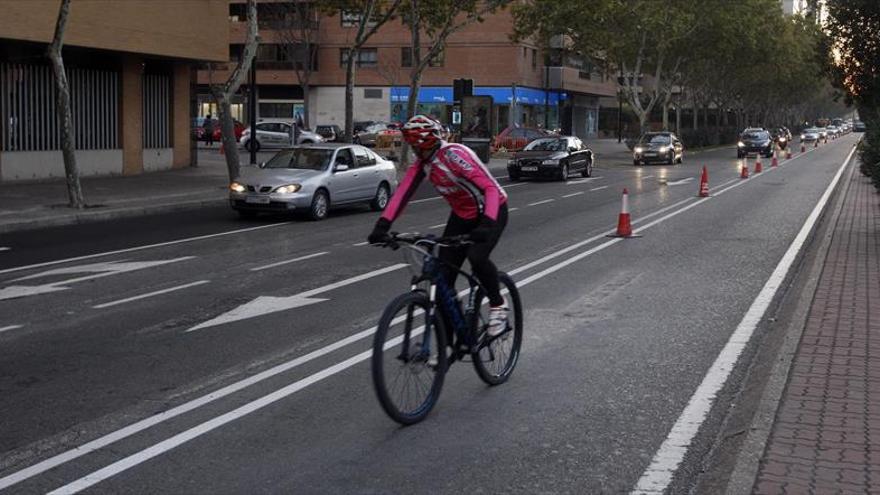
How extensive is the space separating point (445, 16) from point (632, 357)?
95.5 feet

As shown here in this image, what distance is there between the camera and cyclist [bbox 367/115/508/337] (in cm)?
656

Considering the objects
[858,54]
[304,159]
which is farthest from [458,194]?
[858,54]

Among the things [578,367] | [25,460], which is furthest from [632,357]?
[25,460]

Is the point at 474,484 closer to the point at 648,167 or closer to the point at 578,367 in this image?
the point at 578,367

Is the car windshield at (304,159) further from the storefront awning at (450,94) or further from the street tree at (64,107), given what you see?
the storefront awning at (450,94)

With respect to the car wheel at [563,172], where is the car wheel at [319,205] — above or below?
below

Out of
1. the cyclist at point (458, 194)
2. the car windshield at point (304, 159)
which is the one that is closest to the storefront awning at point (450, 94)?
the car windshield at point (304, 159)

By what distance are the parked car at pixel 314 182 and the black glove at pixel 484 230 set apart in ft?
42.8

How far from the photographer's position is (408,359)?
6.31 m

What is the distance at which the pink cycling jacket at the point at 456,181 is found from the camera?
21.8 feet

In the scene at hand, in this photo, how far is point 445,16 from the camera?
3616 centimetres

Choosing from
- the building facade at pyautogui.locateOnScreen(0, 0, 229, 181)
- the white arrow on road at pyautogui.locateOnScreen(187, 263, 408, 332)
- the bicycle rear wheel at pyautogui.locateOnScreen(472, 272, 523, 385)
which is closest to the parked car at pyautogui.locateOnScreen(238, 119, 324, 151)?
the building facade at pyautogui.locateOnScreen(0, 0, 229, 181)

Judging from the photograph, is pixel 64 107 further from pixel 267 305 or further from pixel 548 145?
pixel 548 145

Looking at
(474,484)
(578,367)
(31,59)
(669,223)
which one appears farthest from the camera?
(31,59)
